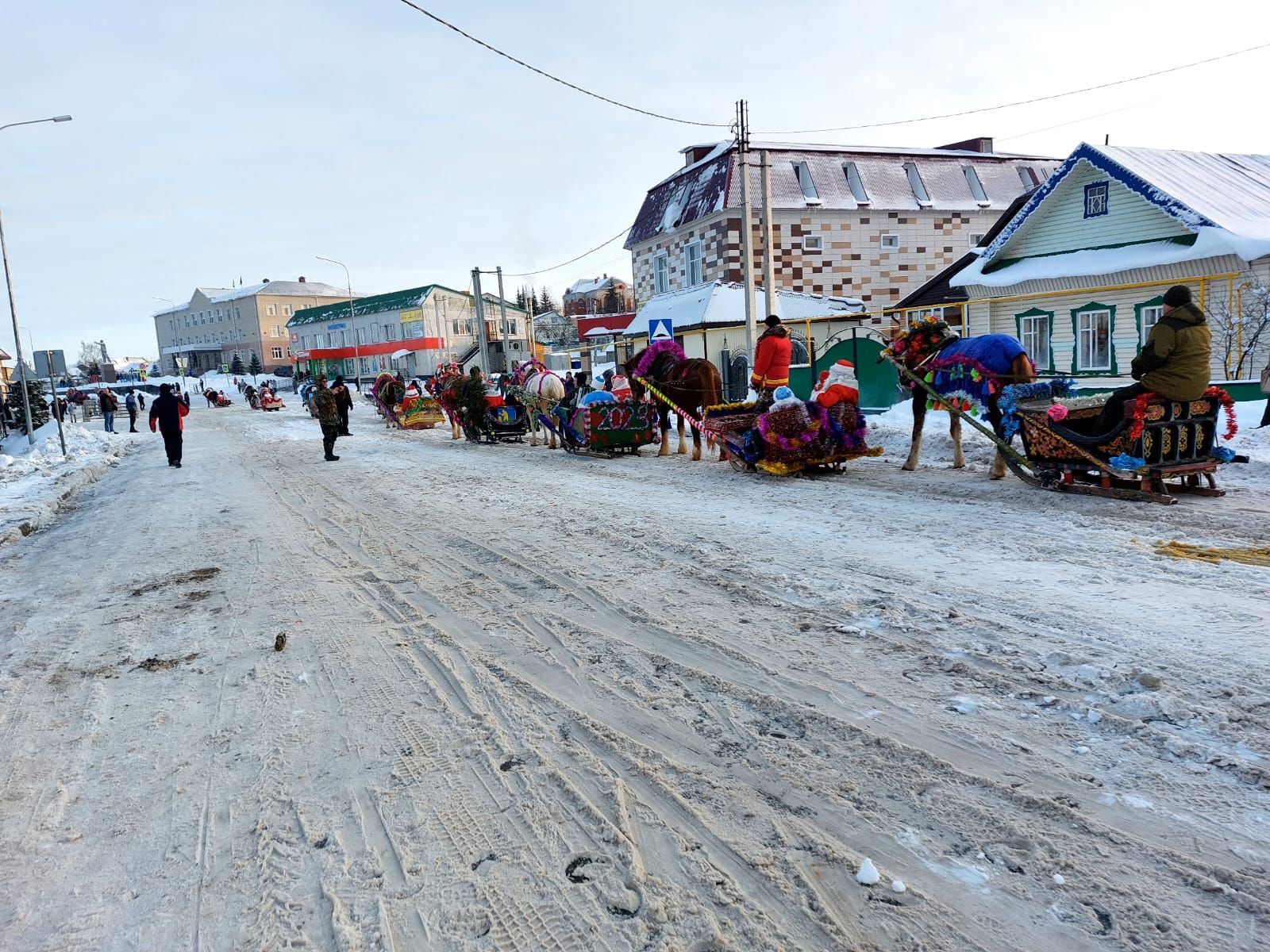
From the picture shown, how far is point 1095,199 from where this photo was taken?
19.0 metres

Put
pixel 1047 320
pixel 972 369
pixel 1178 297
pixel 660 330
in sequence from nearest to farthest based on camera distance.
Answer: pixel 1178 297, pixel 972 369, pixel 660 330, pixel 1047 320

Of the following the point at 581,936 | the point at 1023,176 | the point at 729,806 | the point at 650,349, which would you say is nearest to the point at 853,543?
the point at 729,806

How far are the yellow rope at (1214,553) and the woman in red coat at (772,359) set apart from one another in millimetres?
5886

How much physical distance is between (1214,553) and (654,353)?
377 inches

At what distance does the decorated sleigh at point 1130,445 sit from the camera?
727cm

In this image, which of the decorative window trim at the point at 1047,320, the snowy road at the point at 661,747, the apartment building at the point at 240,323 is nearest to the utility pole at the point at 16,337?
the snowy road at the point at 661,747

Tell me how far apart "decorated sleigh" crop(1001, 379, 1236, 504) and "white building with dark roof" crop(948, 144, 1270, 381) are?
834 cm

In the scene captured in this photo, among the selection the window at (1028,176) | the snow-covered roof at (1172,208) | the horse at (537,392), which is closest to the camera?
the snow-covered roof at (1172,208)

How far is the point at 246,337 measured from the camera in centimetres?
9294

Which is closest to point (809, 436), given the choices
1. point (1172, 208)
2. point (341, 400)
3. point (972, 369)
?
point (972, 369)

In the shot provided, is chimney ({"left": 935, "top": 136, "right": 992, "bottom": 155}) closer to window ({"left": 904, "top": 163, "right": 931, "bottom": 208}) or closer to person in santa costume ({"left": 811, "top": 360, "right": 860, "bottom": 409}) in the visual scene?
window ({"left": 904, "top": 163, "right": 931, "bottom": 208})

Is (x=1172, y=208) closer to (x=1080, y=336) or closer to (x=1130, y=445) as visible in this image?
(x=1080, y=336)

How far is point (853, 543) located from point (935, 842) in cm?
391

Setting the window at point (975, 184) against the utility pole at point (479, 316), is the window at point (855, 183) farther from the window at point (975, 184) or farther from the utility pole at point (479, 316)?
the utility pole at point (479, 316)
